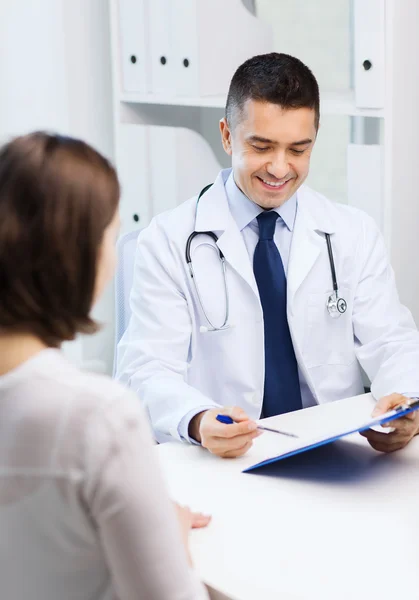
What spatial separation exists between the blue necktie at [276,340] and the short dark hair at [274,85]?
0.98ft

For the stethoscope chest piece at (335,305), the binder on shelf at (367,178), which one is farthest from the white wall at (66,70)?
the stethoscope chest piece at (335,305)

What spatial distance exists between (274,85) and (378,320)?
535 millimetres

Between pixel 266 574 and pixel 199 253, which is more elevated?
pixel 199 253

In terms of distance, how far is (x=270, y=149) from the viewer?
169cm

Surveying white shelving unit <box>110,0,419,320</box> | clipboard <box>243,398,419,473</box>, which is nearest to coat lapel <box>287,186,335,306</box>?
white shelving unit <box>110,0,419,320</box>

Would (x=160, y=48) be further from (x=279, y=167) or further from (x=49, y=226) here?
(x=49, y=226)

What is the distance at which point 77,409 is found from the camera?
2.19 feet

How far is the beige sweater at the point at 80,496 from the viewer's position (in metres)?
0.66

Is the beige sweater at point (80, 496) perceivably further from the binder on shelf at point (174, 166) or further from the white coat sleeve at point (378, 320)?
the binder on shelf at point (174, 166)

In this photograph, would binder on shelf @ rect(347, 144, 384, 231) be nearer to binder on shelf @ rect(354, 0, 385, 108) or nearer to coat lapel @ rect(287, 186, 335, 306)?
binder on shelf @ rect(354, 0, 385, 108)

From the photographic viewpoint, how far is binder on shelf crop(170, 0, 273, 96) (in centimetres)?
233

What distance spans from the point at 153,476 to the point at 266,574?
0.31m

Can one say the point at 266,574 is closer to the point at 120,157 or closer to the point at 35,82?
the point at 120,157

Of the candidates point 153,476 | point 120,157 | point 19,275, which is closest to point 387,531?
point 153,476
